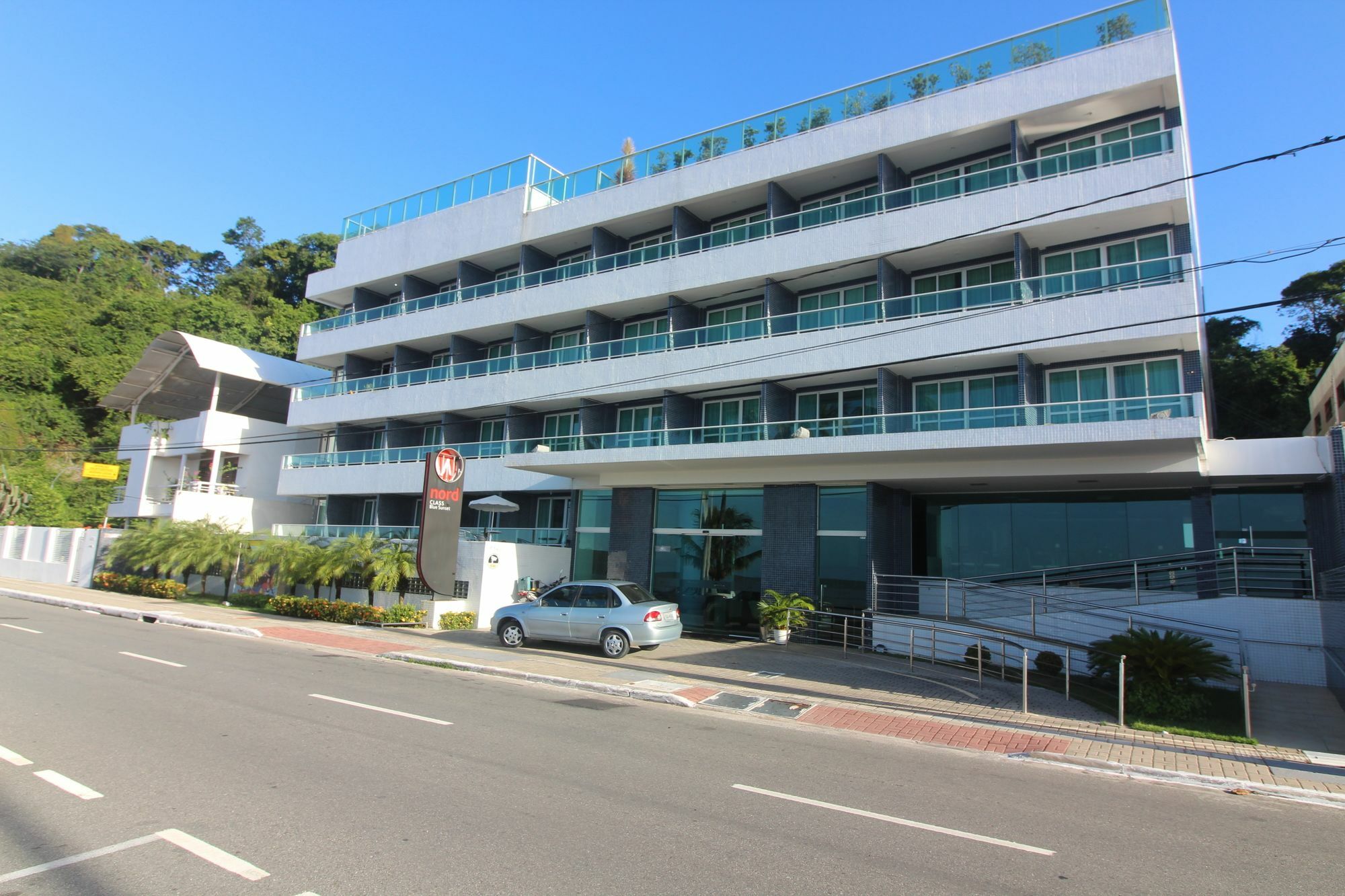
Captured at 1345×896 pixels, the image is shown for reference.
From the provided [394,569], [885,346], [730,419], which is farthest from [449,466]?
[885,346]

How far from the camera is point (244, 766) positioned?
7.06 metres

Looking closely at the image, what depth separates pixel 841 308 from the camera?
2119 centimetres

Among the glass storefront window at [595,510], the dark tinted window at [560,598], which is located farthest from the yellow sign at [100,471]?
the dark tinted window at [560,598]

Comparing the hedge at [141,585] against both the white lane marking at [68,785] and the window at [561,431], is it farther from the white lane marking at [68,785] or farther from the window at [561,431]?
the white lane marking at [68,785]

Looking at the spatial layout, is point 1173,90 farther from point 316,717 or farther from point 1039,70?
point 316,717

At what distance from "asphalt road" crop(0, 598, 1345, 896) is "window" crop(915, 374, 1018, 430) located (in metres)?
10.3


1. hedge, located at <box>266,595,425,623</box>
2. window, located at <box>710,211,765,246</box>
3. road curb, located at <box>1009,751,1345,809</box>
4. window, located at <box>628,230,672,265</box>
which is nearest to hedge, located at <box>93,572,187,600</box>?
hedge, located at <box>266,595,425,623</box>

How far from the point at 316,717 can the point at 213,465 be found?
32286 millimetres

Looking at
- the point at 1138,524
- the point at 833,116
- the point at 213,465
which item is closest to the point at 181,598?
the point at 213,465

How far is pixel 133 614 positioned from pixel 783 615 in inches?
798

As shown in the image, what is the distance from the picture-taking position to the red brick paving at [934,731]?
394 inches

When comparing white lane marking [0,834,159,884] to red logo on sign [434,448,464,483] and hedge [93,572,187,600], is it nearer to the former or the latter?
red logo on sign [434,448,464,483]

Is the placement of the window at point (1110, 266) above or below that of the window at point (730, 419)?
above

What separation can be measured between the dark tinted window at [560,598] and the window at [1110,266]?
1359 cm
